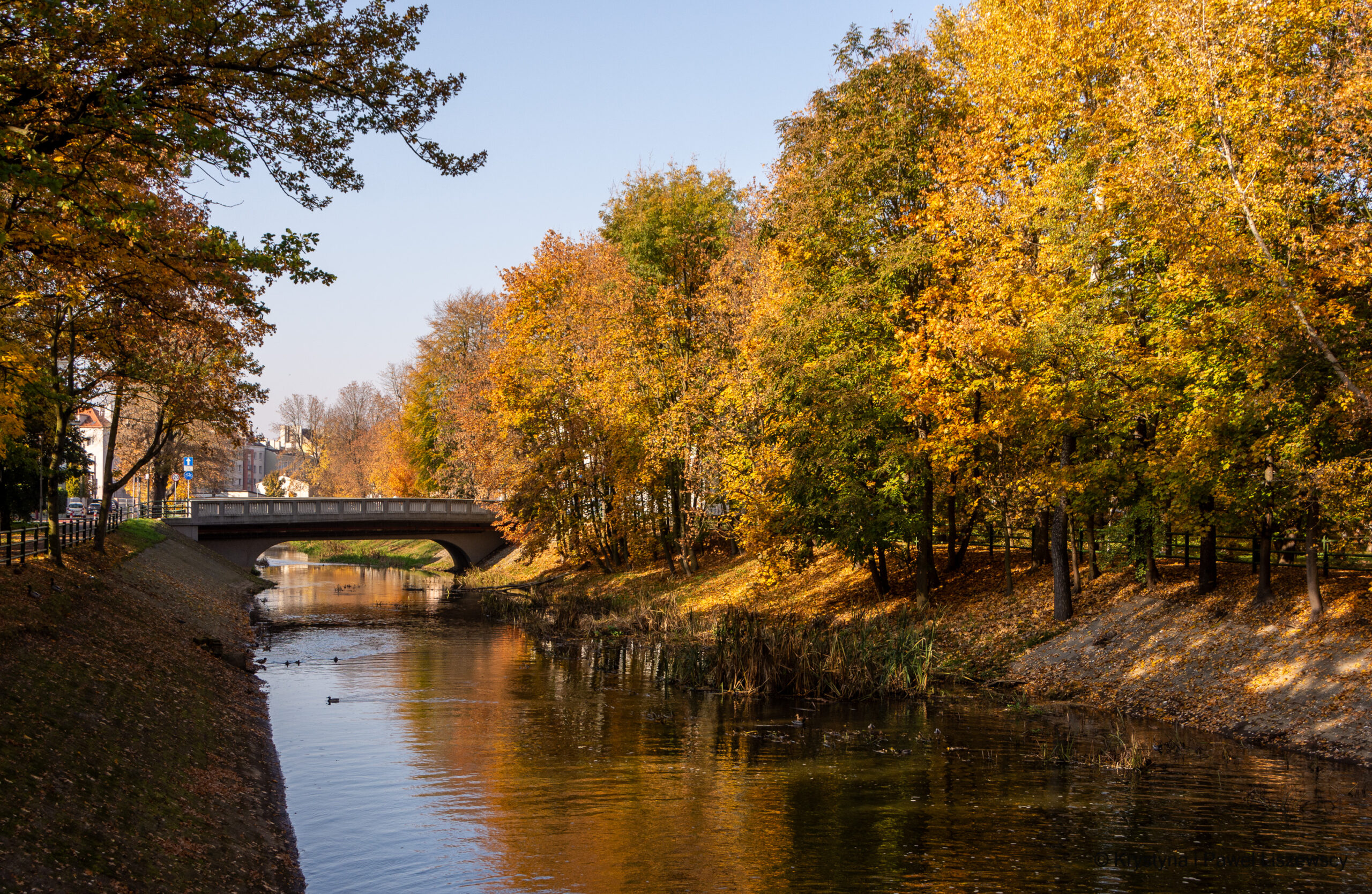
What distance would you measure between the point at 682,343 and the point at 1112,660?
21.3m

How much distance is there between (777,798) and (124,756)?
8.63 m

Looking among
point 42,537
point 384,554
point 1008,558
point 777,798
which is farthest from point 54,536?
point 384,554

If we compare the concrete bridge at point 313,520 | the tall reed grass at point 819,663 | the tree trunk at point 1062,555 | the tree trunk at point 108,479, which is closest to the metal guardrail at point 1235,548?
the tree trunk at point 1062,555

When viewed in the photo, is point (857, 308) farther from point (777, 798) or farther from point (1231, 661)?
point (777, 798)

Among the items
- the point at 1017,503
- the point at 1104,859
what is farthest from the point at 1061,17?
the point at 1104,859

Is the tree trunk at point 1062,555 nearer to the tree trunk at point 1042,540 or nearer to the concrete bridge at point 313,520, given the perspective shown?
the tree trunk at point 1042,540

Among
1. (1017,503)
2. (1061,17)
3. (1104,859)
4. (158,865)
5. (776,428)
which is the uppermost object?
(1061,17)

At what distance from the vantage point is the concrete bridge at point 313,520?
1917 inches

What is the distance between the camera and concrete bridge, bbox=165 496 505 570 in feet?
160

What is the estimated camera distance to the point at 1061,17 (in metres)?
23.5

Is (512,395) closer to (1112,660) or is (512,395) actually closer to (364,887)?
(1112,660)

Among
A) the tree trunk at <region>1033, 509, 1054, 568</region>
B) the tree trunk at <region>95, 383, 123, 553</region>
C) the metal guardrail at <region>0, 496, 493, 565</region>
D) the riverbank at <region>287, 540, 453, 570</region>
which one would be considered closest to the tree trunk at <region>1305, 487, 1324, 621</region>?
the tree trunk at <region>1033, 509, 1054, 568</region>

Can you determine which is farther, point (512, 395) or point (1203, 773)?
point (512, 395)

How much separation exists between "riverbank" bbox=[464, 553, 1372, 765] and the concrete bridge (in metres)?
20.4
